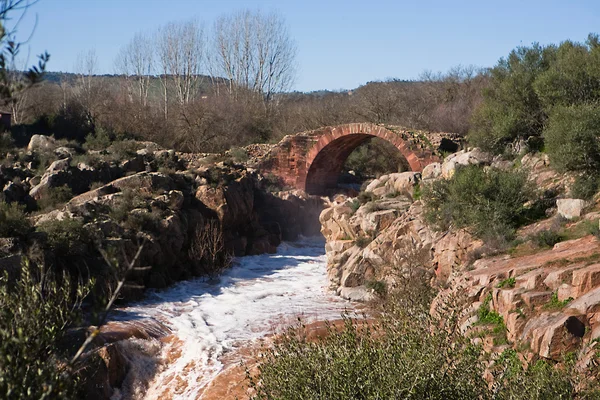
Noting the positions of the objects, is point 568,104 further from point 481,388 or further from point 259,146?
point 259,146

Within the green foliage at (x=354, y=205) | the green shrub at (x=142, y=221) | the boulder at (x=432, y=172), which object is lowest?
the green shrub at (x=142, y=221)

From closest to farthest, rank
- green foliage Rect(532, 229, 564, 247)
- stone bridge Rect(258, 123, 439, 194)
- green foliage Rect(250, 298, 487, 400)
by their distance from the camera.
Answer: green foliage Rect(250, 298, 487, 400) < green foliage Rect(532, 229, 564, 247) < stone bridge Rect(258, 123, 439, 194)

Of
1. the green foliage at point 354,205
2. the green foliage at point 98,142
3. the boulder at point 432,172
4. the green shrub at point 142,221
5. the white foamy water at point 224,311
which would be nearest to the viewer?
the white foamy water at point 224,311

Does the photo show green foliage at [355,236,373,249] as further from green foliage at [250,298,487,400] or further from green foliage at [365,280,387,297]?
green foliage at [250,298,487,400]

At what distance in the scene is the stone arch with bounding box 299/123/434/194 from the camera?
2623 cm

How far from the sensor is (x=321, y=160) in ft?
99.3

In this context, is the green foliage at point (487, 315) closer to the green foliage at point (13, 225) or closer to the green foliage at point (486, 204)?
the green foliage at point (486, 204)

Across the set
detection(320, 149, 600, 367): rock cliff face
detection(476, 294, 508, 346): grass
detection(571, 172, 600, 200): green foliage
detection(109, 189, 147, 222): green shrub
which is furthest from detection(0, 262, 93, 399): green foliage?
detection(109, 189, 147, 222): green shrub

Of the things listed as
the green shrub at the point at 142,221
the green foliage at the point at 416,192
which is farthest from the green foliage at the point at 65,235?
the green foliage at the point at 416,192

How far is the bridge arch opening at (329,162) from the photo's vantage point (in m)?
29.2

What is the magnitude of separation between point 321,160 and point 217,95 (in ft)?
50.9

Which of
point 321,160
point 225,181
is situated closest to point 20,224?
point 225,181

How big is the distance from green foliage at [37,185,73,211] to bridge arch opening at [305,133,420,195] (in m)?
12.3

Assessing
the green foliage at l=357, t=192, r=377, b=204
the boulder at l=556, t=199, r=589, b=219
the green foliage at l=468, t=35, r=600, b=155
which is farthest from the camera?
the green foliage at l=357, t=192, r=377, b=204
